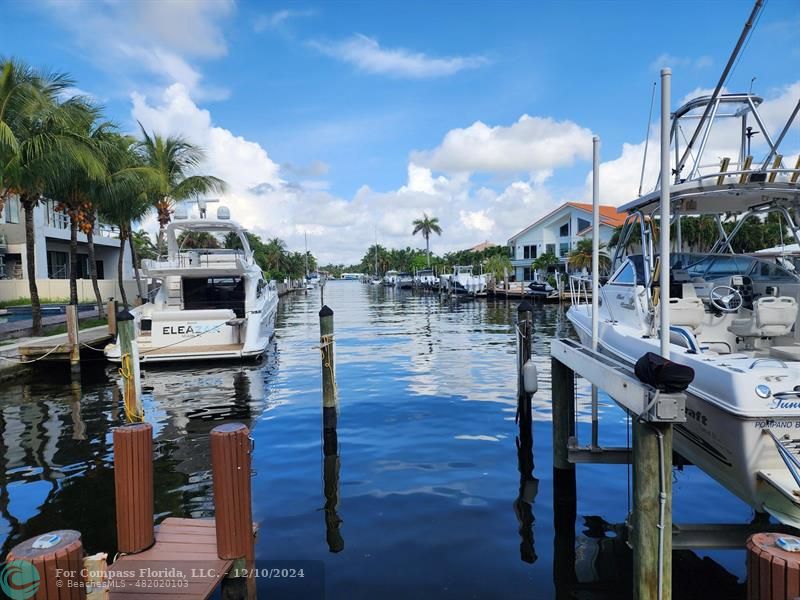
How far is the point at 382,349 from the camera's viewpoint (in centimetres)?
1902

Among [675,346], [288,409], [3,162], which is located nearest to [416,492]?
[675,346]

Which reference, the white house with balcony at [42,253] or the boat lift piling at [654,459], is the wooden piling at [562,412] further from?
the white house with balcony at [42,253]

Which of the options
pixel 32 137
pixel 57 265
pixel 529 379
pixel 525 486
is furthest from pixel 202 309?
pixel 57 265

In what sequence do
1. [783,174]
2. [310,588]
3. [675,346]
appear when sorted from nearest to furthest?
[310,588]
[675,346]
[783,174]

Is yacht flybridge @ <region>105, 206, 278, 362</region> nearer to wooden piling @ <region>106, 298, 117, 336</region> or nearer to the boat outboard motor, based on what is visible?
wooden piling @ <region>106, 298, 117, 336</region>

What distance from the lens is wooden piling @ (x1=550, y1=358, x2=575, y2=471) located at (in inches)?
265

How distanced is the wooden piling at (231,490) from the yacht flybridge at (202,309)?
36.5 ft

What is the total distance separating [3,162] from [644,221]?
16920 millimetres

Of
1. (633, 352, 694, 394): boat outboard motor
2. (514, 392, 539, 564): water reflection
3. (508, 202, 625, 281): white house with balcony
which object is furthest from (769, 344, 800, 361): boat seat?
(508, 202, 625, 281): white house with balcony

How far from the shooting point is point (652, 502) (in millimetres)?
3818

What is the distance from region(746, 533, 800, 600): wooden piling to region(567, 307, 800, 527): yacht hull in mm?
1632

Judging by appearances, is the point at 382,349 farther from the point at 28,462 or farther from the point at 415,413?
the point at 28,462

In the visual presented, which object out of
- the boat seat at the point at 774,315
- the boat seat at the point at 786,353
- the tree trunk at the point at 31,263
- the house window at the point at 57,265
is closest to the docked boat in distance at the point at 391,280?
the house window at the point at 57,265

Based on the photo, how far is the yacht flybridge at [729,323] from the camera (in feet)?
14.9
